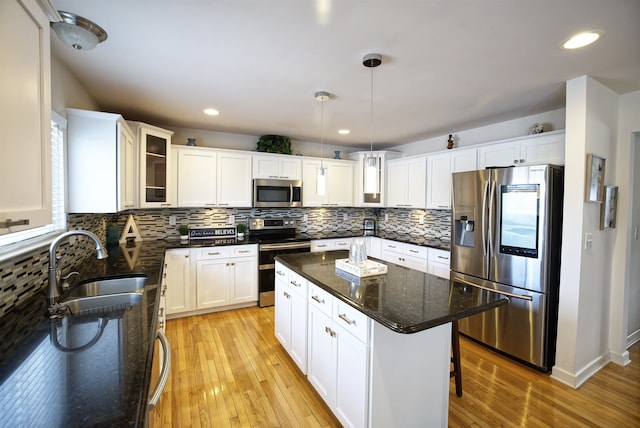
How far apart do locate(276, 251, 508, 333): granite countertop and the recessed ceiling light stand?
1596 mm

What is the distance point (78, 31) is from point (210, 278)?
108 inches

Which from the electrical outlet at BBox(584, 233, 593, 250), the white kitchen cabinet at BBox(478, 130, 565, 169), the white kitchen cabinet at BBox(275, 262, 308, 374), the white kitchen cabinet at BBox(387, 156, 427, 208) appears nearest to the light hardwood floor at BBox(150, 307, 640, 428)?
the white kitchen cabinet at BBox(275, 262, 308, 374)

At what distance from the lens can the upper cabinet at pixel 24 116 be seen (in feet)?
2.79

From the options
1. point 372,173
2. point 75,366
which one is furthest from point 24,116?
point 372,173

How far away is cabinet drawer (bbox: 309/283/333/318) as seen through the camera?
74.9 inches

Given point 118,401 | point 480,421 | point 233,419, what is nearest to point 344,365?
point 233,419

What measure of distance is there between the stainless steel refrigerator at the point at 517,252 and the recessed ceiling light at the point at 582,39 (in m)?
0.96

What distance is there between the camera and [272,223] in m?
4.47

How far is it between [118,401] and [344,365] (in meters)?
1.24

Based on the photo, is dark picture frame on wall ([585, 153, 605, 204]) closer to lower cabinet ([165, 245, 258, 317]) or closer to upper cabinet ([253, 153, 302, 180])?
upper cabinet ([253, 153, 302, 180])

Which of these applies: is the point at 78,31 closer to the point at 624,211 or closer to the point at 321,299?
the point at 321,299

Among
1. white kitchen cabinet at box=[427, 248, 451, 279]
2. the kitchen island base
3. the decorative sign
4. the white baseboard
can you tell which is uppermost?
the decorative sign

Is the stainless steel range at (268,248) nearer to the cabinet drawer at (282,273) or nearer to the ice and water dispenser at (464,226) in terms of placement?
the cabinet drawer at (282,273)

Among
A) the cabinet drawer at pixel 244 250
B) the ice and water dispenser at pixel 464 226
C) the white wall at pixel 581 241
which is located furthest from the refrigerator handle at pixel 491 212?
the cabinet drawer at pixel 244 250
